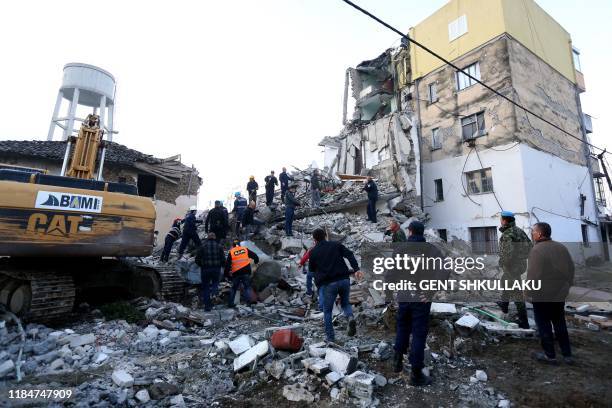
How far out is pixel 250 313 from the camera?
708 centimetres

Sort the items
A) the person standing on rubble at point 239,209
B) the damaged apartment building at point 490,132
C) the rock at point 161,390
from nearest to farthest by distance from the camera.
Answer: the rock at point 161,390, the person standing on rubble at point 239,209, the damaged apartment building at point 490,132

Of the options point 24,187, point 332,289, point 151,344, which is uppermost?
point 24,187

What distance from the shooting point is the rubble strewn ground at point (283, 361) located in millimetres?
3391

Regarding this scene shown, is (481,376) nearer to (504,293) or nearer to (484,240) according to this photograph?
(504,293)

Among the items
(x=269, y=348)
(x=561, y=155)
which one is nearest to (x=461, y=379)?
(x=269, y=348)

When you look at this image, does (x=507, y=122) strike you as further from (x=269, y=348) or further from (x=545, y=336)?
(x=269, y=348)

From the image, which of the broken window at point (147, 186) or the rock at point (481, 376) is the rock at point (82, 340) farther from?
the broken window at point (147, 186)

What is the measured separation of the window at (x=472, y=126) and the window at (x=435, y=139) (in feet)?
4.65

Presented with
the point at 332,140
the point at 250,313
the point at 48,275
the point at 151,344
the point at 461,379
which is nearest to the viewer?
the point at 461,379

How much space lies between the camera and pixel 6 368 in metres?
4.07

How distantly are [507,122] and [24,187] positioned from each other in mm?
19240

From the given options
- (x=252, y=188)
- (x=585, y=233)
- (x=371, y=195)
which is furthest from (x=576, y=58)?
(x=252, y=188)

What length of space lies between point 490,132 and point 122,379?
19.0 metres

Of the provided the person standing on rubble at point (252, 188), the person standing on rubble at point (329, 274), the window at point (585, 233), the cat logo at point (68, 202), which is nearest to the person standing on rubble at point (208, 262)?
the cat logo at point (68, 202)
